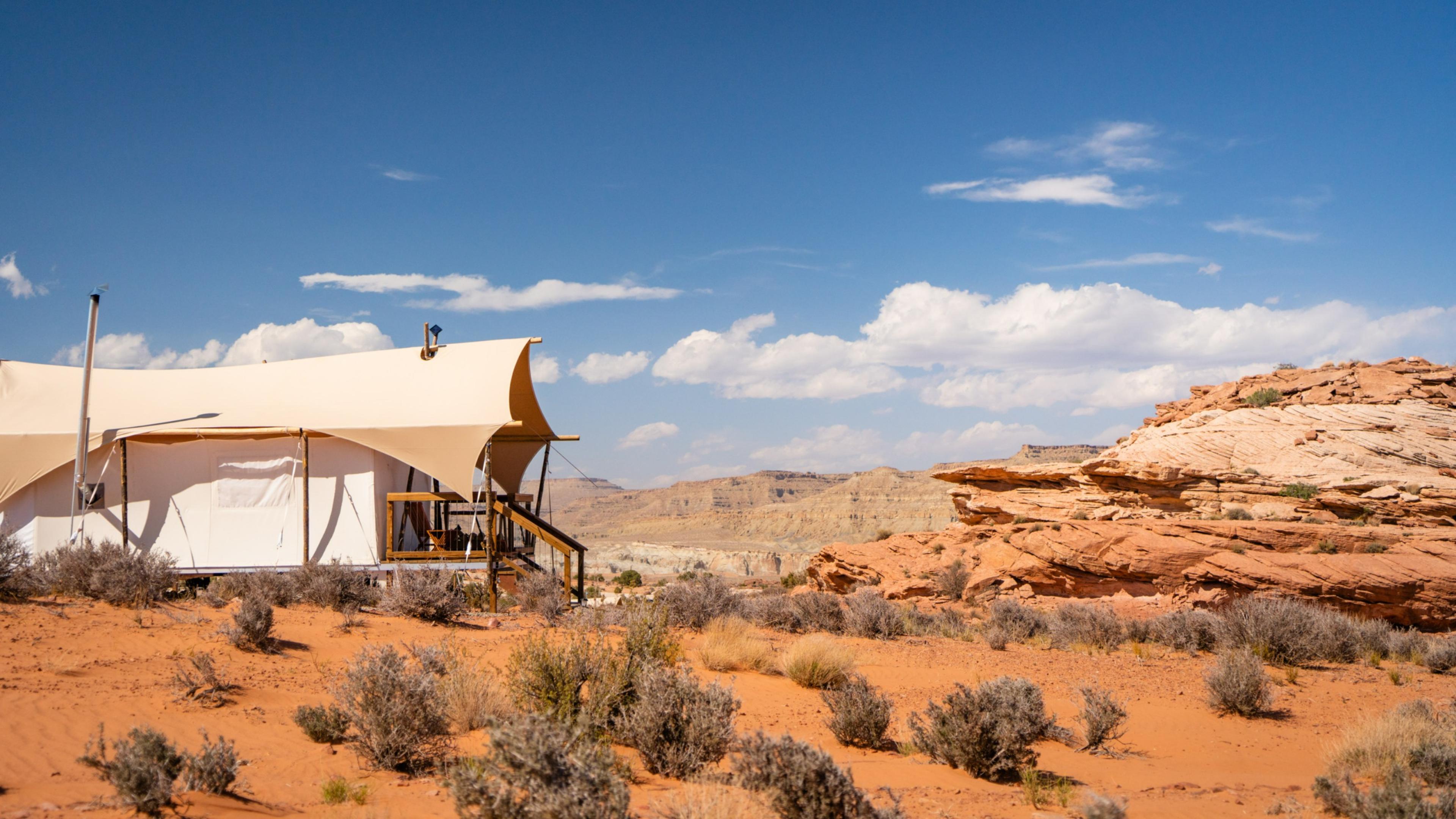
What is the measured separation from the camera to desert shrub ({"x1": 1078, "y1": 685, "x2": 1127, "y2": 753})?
272 inches

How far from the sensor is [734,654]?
920 centimetres

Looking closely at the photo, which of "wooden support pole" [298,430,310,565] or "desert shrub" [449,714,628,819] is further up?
"wooden support pole" [298,430,310,565]

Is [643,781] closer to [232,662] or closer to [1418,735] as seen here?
[232,662]

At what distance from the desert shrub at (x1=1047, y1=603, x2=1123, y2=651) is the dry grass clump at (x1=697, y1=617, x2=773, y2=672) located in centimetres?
497

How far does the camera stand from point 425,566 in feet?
45.5

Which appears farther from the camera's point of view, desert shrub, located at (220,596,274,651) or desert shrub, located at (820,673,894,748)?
desert shrub, located at (220,596,274,651)

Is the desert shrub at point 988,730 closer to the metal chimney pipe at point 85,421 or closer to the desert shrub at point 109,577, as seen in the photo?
the desert shrub at point 109,577

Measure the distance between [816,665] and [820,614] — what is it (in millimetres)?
4330

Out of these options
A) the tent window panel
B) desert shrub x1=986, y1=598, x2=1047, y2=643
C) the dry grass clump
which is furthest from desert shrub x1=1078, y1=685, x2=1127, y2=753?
the tent window panel

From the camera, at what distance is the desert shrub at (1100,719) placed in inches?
272

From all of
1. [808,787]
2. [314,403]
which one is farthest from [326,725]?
[314,403]

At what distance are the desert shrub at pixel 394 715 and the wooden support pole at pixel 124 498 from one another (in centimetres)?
1101

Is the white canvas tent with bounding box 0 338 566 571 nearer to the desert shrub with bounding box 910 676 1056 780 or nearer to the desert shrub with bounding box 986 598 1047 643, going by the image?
the desert shrub with bounding box 986 598 1047 643

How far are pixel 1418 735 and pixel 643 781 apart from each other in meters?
6.21
